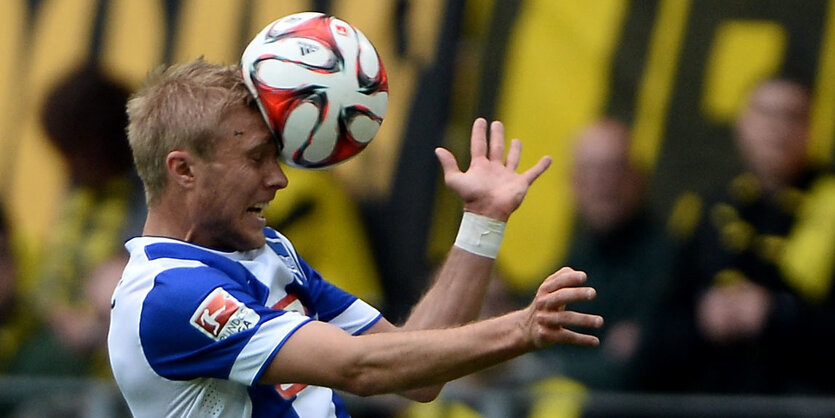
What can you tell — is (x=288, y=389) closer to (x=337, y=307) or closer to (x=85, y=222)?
(x=337, y=307)

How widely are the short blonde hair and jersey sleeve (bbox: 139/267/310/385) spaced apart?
1.13 ft

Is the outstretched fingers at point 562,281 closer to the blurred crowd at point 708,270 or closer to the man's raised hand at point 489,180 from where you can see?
the man's raised hand at point 489,180

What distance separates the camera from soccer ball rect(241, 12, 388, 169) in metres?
4.27

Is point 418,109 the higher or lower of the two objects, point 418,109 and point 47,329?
the higher

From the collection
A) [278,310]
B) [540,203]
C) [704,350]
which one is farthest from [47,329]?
[278,310]

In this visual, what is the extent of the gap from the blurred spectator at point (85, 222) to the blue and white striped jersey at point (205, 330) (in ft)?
13.7

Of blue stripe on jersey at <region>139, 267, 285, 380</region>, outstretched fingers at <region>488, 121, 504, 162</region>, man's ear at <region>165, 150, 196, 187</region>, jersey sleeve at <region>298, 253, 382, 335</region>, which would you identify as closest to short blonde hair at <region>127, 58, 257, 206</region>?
man's ear at <region>165, 150, 196, 187</region>

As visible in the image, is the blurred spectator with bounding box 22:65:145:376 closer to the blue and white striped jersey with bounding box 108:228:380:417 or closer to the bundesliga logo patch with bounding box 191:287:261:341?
the blue and white striped jersey with bounding box 108:228:380:417

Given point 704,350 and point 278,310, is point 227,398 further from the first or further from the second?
point 704,350

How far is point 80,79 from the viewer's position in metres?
9.34

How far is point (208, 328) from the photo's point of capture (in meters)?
4.07

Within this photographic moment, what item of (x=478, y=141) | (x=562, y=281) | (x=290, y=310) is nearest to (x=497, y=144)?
(x=478, y=141)

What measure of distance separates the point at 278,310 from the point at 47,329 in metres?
4.96

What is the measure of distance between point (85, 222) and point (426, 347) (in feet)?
17.9
